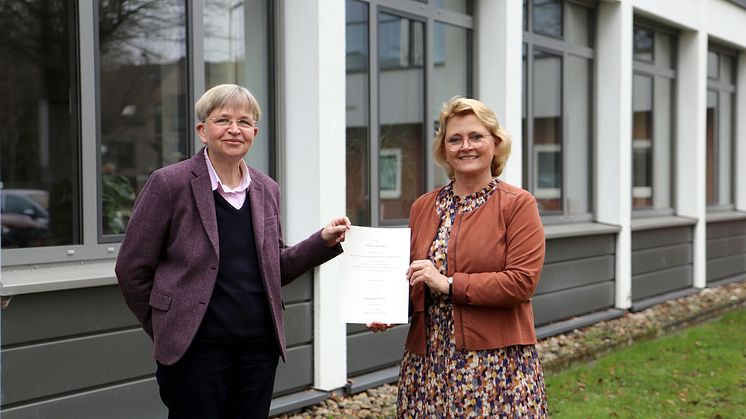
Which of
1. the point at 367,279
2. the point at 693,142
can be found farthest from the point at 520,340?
the point at 693,142

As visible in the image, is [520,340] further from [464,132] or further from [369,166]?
[369,166]

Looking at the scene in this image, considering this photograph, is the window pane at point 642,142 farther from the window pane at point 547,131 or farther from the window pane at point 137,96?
the window pane at point 137,96

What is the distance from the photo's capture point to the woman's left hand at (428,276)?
2.92 metres

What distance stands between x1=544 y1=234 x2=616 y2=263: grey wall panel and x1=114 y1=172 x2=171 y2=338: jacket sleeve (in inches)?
244

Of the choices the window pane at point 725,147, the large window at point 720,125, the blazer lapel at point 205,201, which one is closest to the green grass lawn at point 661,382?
the blazer lapel at point 205,201

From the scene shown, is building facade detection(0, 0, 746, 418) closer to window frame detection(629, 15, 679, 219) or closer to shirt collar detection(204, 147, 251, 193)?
window frame detection(629, 15, 679, 219)

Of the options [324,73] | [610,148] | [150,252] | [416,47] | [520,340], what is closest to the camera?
[150,252]

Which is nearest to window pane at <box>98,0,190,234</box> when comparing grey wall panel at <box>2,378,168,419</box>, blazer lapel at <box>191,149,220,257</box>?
grey wall panel at <box>2,378,168,419</box>

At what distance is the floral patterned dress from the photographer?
2986 millimetres

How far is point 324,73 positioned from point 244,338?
318 centimetres

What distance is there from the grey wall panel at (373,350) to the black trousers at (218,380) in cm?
328

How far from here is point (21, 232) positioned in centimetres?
450

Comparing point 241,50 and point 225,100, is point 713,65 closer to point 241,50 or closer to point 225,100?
point 241,50

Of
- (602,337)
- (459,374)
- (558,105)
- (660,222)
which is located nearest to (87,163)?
(459,374)
